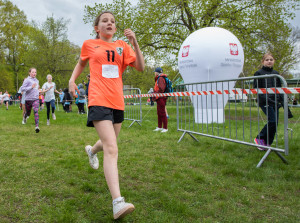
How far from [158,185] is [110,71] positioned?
1.64 metres

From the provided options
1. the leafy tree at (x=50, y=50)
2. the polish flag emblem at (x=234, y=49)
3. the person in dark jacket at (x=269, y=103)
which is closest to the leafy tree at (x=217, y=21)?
the polish flag emblem at (x=234, y=49)

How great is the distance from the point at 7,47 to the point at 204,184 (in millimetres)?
42900

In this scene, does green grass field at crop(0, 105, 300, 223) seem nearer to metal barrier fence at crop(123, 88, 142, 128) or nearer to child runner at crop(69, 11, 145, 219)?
child runner at crop(69, 11, 145, 219)

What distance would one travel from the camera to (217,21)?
16.4m

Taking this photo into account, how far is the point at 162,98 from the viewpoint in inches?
325

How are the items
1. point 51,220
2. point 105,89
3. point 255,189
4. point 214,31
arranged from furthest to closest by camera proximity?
1. point 214,31
2. point 255,189
3. point 105,89
4. point 51,220

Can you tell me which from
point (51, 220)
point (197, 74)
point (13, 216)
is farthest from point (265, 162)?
point (197, 74)

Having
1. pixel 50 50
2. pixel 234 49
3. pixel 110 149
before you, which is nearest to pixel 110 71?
pixel 110 149

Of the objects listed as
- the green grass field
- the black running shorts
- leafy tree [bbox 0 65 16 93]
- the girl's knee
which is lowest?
the green grass field

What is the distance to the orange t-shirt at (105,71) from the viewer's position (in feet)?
9.25

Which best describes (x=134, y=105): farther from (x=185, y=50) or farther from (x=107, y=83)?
(x=107, y=83)

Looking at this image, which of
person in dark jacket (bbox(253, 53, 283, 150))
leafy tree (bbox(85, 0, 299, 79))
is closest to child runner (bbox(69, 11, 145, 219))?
person in dark jacket (bbox(253, 53, 283, 150))

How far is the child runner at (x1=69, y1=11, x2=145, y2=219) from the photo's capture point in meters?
2.70

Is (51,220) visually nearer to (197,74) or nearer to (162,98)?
(162,98)
